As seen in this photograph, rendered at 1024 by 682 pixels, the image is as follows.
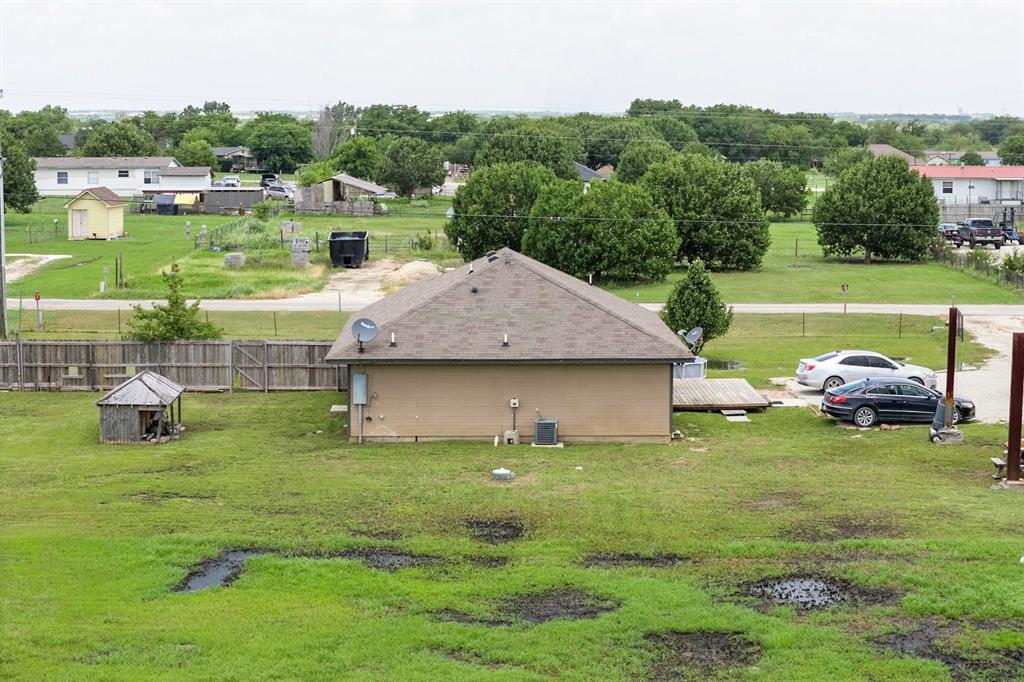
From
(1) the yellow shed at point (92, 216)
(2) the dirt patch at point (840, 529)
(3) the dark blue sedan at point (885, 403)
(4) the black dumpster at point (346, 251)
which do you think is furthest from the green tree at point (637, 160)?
(2) the dirt patch at point (840, 529)

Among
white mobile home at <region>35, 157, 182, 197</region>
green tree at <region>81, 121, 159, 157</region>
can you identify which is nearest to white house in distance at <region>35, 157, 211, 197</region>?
white mobile home at <region>35, 157, 182, 197</region>

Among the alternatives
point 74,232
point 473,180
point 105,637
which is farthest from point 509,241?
point 105,637

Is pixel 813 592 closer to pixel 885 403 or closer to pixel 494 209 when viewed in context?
pixel 885 403

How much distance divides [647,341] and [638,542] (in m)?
10.8

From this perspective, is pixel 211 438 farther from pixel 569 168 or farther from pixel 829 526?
pixel 569 168

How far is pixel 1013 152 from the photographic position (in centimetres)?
16350

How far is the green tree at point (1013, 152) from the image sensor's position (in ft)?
523

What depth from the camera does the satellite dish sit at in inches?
1681

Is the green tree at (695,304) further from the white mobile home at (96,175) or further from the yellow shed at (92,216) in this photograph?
the white mobile home at (96,175)

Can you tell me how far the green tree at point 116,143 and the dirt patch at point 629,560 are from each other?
12044 centimetres

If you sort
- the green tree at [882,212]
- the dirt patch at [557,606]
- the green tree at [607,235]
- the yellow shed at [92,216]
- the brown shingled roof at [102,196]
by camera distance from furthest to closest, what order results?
the yellow shed at [92,216] → the brown shingled roof at [102,196] → the green tree at [882,212] → the green tree at [607,235] → the dirt patch at [557,606]

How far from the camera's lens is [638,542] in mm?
23984

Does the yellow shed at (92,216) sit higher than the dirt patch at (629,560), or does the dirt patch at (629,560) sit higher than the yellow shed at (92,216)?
the yellow shed at (92,216)

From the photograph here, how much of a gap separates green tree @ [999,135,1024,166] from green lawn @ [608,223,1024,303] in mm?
87685
